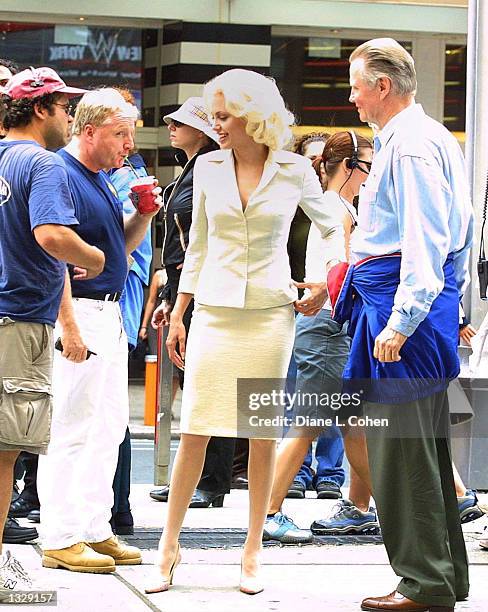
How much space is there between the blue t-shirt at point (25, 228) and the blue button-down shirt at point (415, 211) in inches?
43.0

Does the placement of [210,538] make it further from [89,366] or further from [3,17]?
[3,17]

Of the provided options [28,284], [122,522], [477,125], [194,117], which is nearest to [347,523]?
[122,522]

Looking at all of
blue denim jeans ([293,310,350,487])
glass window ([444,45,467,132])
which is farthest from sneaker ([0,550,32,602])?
glass window ([444,45,467,132])

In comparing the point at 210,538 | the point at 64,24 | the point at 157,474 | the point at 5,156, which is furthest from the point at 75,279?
the point at 64,24

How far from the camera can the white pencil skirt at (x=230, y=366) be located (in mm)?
5375

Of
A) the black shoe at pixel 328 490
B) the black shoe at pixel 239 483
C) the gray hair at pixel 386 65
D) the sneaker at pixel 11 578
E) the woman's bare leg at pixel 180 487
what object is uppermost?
the gray hair at pixel 386 65

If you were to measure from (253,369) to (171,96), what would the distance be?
11299mm

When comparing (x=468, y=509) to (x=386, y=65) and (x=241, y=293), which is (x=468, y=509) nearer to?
(x=241, y=293)

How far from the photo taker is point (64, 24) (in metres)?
16.1

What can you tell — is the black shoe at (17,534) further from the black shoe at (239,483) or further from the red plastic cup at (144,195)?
the black shoe at (239,483)

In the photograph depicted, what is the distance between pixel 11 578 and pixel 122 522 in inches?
64.8

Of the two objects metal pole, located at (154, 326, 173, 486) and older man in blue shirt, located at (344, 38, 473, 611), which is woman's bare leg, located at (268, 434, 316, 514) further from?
metal pole, located at (154, 326, 173, 486)

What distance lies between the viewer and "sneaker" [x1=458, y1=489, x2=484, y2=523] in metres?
7.04

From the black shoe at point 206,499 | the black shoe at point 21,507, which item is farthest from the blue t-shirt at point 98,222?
the black shoe at point 206,499
